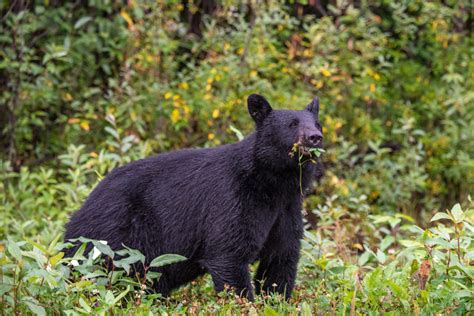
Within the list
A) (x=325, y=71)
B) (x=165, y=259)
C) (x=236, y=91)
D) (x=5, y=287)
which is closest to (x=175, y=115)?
(x=236, y=91)

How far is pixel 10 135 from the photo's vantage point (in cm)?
884

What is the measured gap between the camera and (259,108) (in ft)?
17.1

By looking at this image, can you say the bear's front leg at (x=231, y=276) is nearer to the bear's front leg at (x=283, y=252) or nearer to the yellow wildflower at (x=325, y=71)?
the bear's front leg at (x=283, y=252)

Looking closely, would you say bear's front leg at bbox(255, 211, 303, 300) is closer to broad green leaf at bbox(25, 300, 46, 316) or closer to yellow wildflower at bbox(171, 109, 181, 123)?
broad green leaf at bbox(25, 300, 46, 316)

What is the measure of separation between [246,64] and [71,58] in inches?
75.5

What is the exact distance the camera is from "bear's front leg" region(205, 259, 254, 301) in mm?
4859

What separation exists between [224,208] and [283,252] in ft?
1.55

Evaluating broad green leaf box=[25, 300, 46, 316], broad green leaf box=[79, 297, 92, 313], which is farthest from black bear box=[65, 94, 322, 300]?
broad green leaf box=[25, 300, 46, 316]

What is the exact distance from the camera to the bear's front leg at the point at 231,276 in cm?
486

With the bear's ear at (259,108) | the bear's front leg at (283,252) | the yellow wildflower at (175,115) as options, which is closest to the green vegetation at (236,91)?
the yellow wildflower at (175,115)

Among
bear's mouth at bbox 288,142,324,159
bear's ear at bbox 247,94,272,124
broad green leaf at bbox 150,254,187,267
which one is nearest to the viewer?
broad green leaf at bbox 150,254,187,267

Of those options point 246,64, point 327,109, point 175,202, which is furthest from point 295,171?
point 327,109

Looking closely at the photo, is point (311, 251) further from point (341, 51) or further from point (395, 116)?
point (395, 116)

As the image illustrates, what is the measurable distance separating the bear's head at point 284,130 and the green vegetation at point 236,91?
2.33 m
